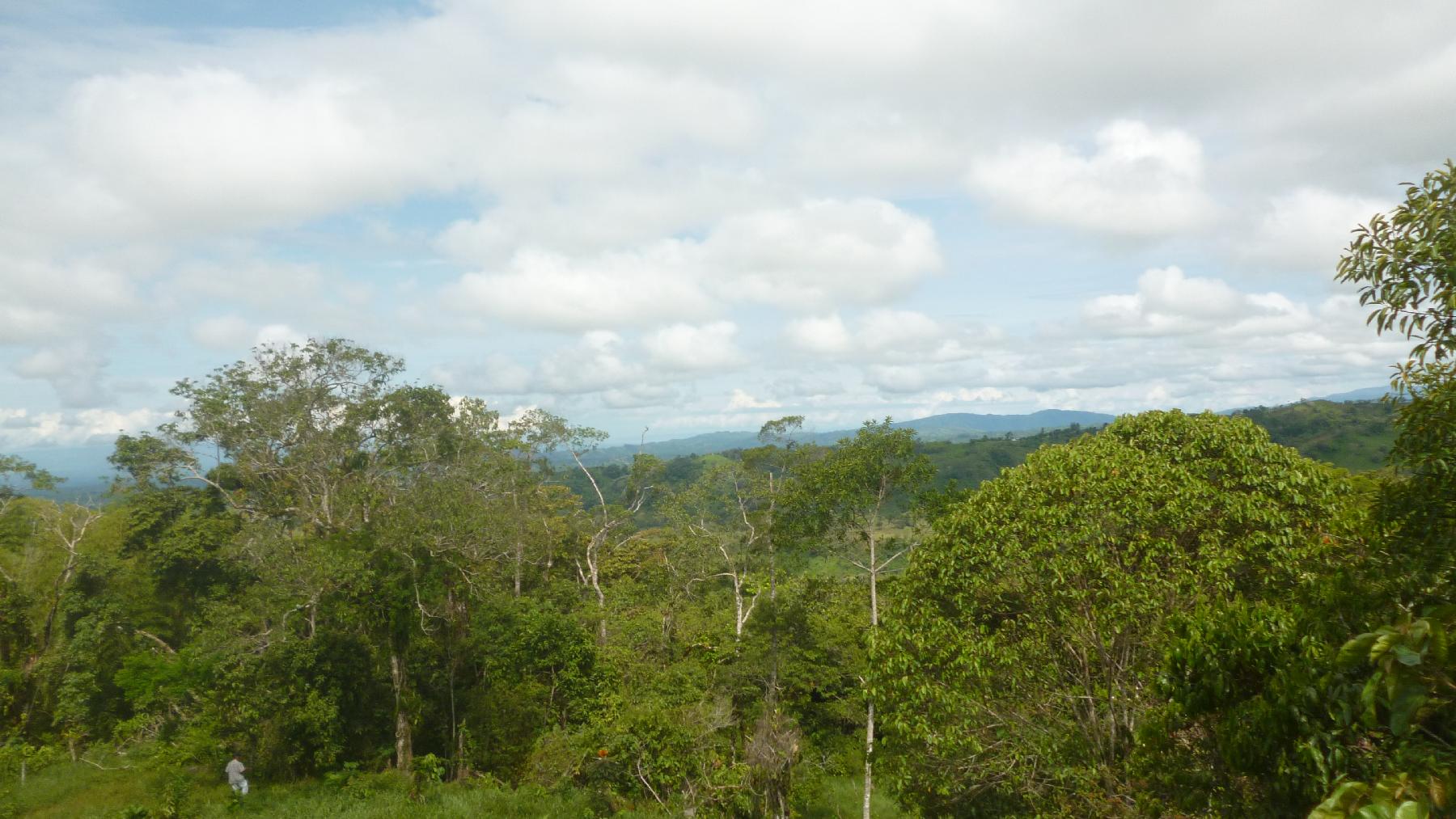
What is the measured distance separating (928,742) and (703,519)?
24.9 m

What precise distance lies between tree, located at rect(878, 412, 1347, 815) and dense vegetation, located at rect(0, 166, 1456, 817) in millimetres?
62

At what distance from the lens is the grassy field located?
16.5 metres

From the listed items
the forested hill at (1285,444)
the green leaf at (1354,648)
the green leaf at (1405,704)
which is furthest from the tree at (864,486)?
the forested hill at (1285,444)

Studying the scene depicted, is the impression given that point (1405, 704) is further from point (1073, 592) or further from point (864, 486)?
point (864, 486)

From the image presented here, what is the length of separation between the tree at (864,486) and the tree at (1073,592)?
7148 mm

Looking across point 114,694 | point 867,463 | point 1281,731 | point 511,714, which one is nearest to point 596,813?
point 511,714

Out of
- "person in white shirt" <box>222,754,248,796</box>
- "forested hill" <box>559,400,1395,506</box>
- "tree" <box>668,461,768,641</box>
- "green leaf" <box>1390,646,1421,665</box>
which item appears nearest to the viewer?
"green leaf" <box>1390,646,1421,665</box>

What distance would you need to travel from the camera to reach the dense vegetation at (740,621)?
4836 millimetres

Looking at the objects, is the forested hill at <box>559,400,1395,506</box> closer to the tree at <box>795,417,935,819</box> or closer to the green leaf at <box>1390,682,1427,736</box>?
the tree at <box>795,417,935,819</box>

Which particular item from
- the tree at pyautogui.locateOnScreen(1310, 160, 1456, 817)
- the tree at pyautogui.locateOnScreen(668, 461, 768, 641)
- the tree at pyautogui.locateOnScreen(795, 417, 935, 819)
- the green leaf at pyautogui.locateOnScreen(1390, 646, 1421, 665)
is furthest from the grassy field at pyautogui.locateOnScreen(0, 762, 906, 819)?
the green leaf at pyautogui.locateOnScreen(1390, 646, 1421, 665)

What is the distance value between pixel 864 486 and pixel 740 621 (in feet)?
39.0

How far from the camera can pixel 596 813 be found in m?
17.5

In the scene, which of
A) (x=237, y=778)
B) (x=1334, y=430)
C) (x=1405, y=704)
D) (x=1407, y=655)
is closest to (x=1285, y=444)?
(x=1334, y=430)

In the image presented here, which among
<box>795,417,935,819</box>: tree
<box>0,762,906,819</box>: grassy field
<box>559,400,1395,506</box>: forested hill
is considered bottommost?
<box>0,762,906,819</box>: grassy field
